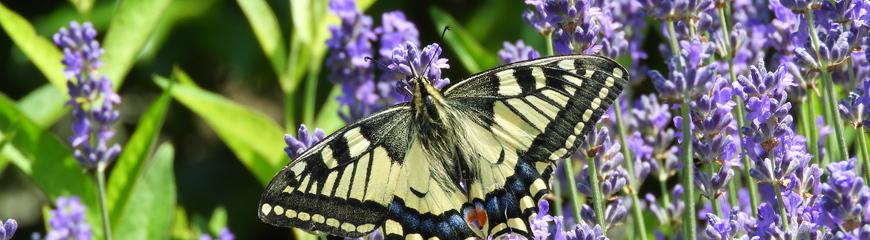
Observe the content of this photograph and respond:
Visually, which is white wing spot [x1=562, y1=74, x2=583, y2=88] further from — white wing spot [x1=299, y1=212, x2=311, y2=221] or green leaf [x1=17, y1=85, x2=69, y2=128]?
green leaf [x1=17, y1=85, x2=69, y2=128]

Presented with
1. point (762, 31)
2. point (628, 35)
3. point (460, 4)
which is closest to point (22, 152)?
point (628, 35)

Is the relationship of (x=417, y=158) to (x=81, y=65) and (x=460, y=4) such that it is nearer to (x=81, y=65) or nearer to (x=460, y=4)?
(x=81, y=65)

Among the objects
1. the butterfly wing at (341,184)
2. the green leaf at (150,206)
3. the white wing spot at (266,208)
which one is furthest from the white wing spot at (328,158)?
the green leaf at (150,206)

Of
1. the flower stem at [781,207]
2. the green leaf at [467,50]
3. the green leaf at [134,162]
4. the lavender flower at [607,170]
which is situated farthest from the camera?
the green leaf at [467,50]

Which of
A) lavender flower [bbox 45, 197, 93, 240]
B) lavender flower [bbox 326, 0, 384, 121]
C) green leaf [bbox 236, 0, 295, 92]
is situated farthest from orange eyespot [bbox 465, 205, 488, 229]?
green leaf [bbox 236, 0, 295, 92]

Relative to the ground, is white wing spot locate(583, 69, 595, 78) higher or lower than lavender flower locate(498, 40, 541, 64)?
lower

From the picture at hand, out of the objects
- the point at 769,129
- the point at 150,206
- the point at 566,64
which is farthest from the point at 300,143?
the point at 150,206

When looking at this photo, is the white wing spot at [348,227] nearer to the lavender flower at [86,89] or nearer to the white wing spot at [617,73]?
the white wing spot at [617,73]

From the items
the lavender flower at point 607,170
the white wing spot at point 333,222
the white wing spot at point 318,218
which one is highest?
the lavender flower at point 607,170
